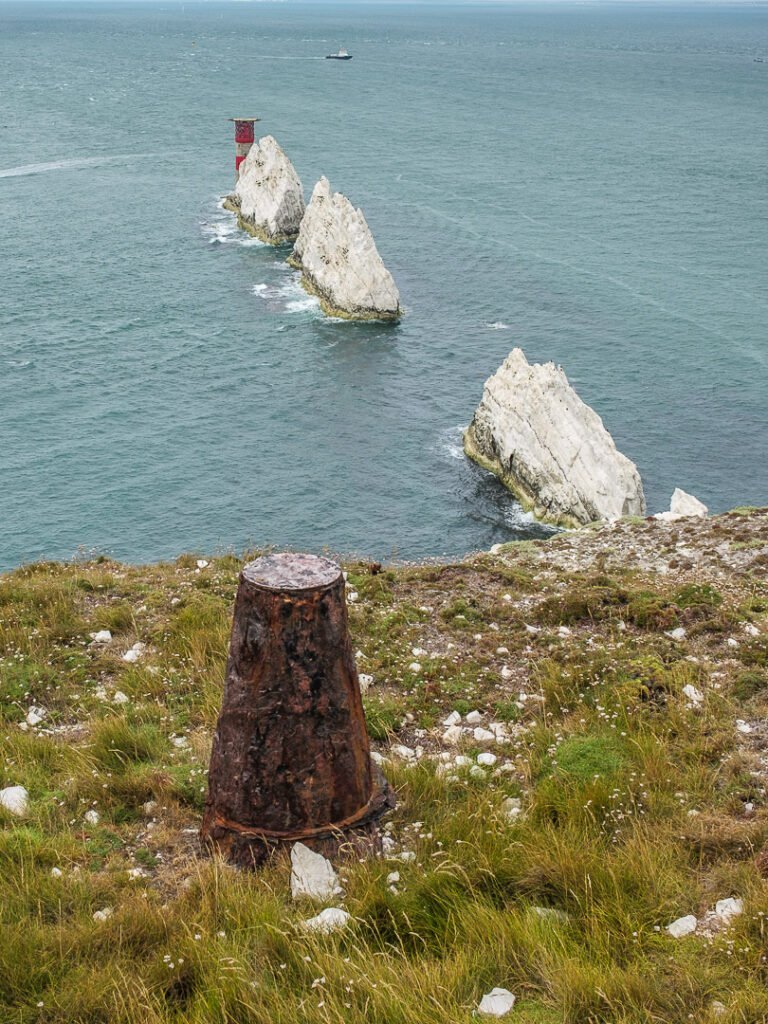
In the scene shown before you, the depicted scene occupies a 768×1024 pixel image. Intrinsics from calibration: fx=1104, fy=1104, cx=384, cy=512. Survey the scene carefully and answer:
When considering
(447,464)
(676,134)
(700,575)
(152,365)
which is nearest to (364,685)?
(700,575)

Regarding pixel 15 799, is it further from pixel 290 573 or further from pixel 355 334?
pixel 355 334

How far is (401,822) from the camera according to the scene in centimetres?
866

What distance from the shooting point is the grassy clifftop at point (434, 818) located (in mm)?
6363

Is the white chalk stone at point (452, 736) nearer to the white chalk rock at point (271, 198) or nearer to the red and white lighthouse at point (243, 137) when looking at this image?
the white chalk rock at point (271, 198)

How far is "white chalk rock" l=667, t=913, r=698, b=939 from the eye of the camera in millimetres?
6847

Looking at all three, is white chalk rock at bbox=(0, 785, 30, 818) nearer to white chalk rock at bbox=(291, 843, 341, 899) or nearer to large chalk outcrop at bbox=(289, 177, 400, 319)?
white chalk rock at bbox=(291, 843, 341, 899)

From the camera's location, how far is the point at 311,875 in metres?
7.67

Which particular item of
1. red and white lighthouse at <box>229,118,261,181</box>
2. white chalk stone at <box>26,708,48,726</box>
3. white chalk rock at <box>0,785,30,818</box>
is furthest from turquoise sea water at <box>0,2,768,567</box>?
white chalk rock at <box>0,785,30,818</box>

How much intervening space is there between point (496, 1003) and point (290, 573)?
3.14 m

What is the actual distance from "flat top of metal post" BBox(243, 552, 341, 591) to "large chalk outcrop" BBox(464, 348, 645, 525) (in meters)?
30.3

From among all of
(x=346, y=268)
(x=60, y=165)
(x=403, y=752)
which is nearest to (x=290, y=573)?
(x=403, y=752)

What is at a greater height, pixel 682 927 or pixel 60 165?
pixel 60 165

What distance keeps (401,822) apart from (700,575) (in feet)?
30.5

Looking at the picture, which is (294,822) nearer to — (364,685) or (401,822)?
(401,822)
